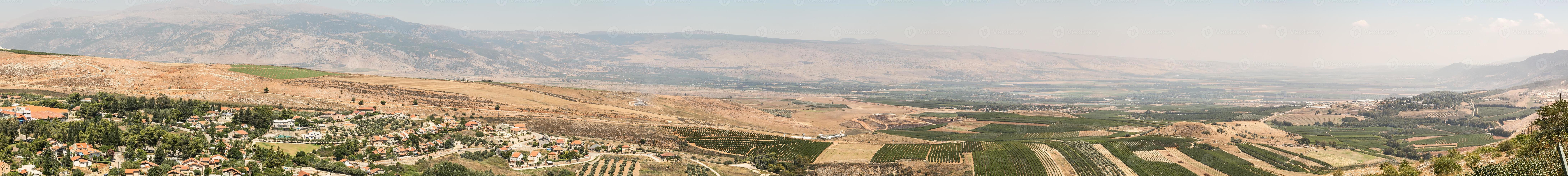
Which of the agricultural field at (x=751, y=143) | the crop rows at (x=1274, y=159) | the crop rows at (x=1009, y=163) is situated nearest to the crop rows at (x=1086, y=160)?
the crop rows at (x=1009, y=163)

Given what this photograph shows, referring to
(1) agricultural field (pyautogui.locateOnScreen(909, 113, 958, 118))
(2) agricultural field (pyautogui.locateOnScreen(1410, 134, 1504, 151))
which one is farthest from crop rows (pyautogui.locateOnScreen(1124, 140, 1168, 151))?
(1) agricultural field (pyautogui.locateOnScreen(909, 113, 958, 118))

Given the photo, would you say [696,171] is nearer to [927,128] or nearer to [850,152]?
[850,152]

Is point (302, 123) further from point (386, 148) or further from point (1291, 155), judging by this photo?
point (1291, 155)

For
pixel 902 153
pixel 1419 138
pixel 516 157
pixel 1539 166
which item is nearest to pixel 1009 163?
pixel 902 153

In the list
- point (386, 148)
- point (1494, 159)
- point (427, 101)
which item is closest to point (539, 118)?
point (427, 101)

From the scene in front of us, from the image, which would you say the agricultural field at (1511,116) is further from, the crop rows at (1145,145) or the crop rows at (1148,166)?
the crop rows at (1148,166)

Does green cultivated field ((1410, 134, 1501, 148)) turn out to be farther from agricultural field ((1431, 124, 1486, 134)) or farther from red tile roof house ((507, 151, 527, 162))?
red tile roof house ((507, 151, 527, 162))
